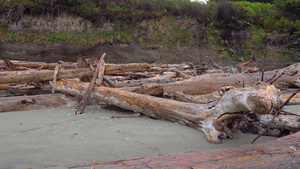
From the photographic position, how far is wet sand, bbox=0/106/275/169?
2363 mm

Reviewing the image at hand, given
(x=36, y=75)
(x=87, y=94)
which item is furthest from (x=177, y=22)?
(x=87, y=94)

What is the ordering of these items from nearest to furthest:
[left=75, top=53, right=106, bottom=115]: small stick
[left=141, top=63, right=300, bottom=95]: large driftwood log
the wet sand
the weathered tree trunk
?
the wet sand
[left=75, top=53, right=106, bottom=115]: small stick
the weathered tree trunk
[left=141, top=63, right=300, bottom=95]: large driftwood log

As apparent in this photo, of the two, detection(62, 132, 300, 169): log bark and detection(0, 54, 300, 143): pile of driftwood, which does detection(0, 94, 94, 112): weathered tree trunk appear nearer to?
detection(0, 54, 300, 143): pile of driftwood

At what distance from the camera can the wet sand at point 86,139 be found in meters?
2.36

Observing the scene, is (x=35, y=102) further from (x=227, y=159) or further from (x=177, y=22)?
(x=177, y=22)

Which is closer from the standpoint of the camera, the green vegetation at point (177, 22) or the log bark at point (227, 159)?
the log bark at point (227, 159)

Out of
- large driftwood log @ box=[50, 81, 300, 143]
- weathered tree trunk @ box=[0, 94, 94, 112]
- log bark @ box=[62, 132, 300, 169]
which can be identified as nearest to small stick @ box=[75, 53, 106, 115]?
large driftwood log @ box=[50, 81, 300, 143]

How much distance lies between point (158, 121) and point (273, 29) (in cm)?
2092

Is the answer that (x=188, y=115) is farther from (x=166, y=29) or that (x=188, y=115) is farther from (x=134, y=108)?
(x=166, y=29)

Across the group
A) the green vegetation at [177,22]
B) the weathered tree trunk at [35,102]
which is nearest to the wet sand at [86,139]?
the weathered tree trunk at [35,102]

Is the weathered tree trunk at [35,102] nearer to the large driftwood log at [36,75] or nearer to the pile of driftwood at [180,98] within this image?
the pile of driftwood at [180,98]

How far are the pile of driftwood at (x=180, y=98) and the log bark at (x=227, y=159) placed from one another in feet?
1.19

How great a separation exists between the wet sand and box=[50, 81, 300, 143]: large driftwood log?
0.13 meters

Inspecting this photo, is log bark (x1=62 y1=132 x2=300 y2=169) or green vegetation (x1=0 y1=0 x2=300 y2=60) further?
green vegetation (x1=0 y1=0 x2=300 y2=60)
